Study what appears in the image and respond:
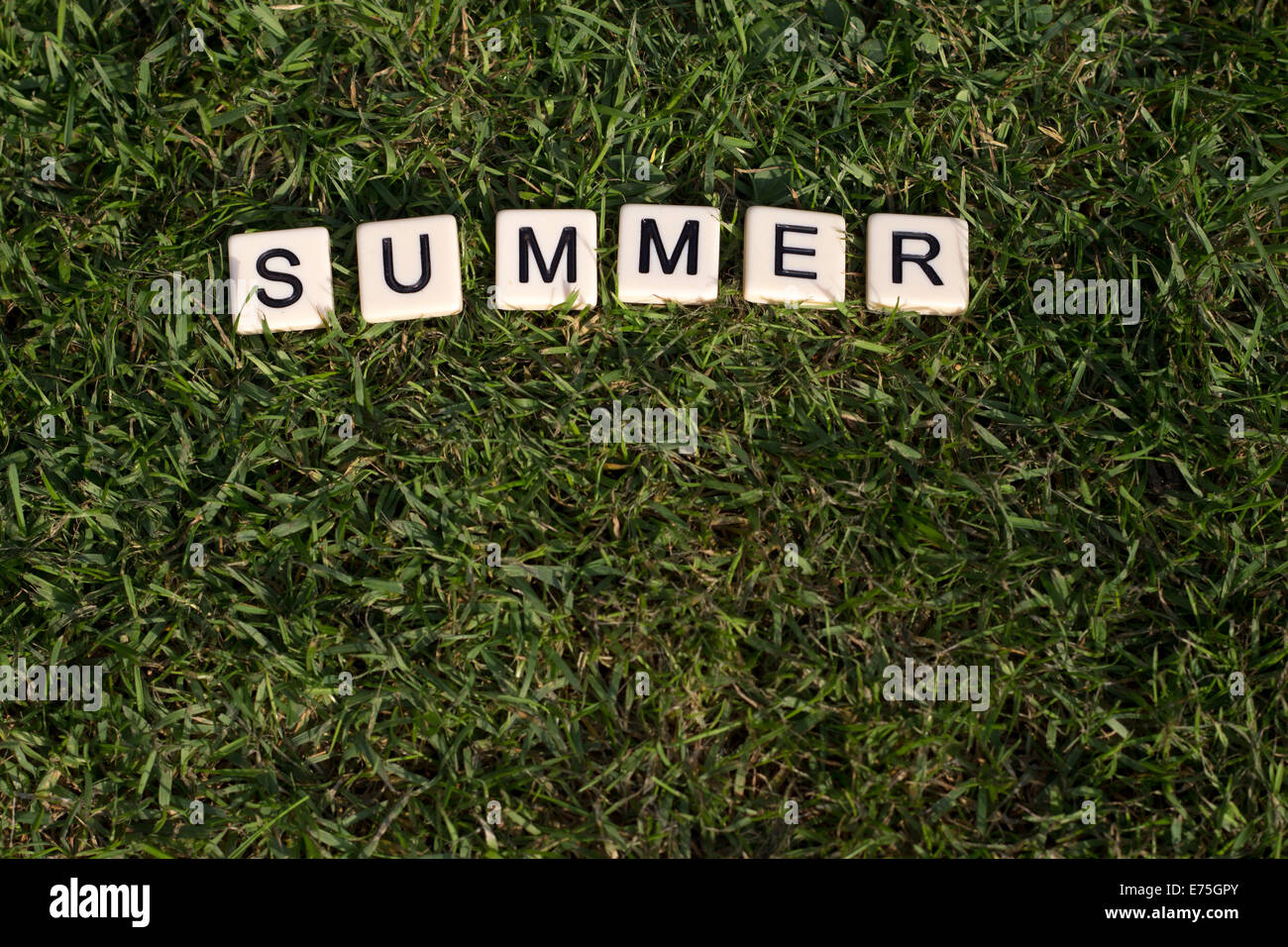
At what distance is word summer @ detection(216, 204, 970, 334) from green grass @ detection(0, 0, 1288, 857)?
6cm

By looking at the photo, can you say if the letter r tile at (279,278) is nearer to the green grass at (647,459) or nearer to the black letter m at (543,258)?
the green grass at (647,459)

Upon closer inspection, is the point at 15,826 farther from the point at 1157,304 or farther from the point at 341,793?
the point at 1157,304

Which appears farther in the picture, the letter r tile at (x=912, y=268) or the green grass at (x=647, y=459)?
the letter r tile at (x=912, y=268)

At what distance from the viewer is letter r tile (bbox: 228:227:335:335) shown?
233cm

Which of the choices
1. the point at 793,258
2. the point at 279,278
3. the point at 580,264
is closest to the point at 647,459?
the point at 580,264

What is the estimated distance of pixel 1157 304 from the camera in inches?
94.3

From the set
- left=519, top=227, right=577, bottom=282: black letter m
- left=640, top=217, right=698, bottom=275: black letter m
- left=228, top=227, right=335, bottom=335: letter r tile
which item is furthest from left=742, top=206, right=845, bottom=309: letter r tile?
left=228, top=227, right=335, bottom=335: letter r tile

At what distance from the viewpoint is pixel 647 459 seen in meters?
2.31

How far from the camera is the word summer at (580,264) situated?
2.31 m

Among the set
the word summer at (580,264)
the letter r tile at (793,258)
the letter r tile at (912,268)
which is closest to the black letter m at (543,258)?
the word summer at (580,264)

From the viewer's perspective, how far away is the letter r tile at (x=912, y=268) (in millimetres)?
2361

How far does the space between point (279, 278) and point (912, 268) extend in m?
1.47

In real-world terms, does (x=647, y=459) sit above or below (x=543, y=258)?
below

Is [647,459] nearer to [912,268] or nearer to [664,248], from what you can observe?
[664,248]
